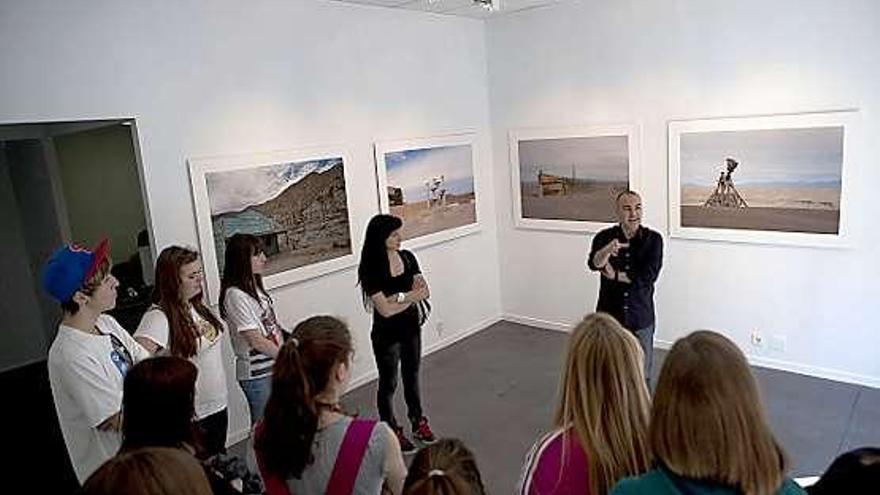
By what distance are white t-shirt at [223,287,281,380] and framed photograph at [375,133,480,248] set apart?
208 cm

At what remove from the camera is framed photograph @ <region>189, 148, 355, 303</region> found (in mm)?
4102

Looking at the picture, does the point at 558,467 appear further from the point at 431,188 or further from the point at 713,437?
the point at 431,188

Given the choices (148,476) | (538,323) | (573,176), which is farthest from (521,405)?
(148,476)

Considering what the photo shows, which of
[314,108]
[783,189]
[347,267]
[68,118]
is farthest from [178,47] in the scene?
[783,189]

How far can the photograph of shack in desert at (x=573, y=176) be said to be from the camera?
5543 mm

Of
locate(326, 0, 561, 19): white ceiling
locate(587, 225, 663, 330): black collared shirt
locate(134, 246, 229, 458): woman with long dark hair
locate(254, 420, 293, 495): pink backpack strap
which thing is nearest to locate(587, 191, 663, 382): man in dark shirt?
locate(587, 225, 663, 330): black collared shirt

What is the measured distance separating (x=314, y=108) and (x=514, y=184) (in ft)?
7.47

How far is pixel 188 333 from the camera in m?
2.88

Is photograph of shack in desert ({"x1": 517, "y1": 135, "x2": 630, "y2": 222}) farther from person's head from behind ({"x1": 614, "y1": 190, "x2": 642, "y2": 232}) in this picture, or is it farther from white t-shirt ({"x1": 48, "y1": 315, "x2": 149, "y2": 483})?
white t-shirt ({"x1": 48, "y1": 315, "x2": 149, "y2": 483})

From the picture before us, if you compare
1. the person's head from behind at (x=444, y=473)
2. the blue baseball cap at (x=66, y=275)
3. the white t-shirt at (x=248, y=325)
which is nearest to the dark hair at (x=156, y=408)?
the person's head from behind at (x=444, y=473)

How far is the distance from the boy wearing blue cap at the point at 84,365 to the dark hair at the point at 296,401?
32.0 inches

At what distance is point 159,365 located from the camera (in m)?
1.69

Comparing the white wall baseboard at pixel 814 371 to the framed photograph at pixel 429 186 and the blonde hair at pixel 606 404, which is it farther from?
the blonde hair at pixel 606 404

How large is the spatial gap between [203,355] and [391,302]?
3.87ft
